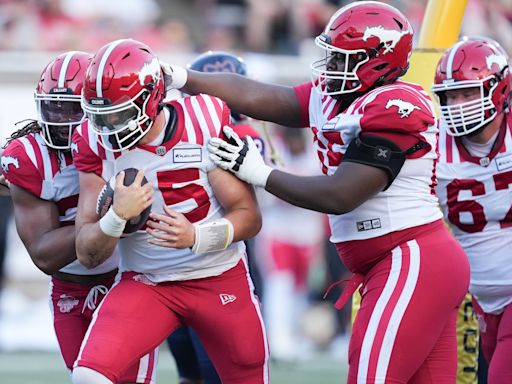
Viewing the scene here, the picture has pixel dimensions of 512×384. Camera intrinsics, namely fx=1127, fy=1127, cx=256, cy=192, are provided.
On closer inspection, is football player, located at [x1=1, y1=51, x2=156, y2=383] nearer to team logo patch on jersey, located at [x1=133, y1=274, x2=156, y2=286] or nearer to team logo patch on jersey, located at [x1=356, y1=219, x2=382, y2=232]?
team logo patch on jersey, located at [x1=133, y1=274, x2=156, y2=286]

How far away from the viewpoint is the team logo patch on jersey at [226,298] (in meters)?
4.23

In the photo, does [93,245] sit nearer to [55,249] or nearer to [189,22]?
[55,249]

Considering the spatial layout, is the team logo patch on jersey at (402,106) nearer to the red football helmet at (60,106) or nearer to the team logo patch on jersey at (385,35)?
the team logo patch on jersey at (385,35)

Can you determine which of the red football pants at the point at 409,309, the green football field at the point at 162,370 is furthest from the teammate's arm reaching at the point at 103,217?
the green football field at the point at 162,370

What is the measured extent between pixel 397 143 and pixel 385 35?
451 mm

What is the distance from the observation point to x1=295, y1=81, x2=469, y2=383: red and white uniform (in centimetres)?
392

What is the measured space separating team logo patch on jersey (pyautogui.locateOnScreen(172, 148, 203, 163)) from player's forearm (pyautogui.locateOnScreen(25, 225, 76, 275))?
51cm

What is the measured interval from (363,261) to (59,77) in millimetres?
1394

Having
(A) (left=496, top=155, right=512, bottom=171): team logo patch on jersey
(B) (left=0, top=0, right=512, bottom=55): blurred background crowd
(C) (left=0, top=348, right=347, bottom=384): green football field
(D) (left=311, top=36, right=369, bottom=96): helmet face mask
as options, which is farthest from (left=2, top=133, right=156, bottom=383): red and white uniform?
(B) (left=0, top=0, right=512, bottom=55): blurred background crowd

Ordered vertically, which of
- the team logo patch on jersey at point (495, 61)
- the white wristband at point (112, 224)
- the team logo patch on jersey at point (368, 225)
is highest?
the team logo patch on jersey at point (495, 61)

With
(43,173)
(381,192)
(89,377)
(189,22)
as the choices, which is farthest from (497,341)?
(189,22)

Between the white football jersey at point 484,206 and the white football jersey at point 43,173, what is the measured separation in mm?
1461

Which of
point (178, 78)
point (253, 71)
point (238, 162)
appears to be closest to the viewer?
point (238, 162)

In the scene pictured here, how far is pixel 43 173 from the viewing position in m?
4.38
